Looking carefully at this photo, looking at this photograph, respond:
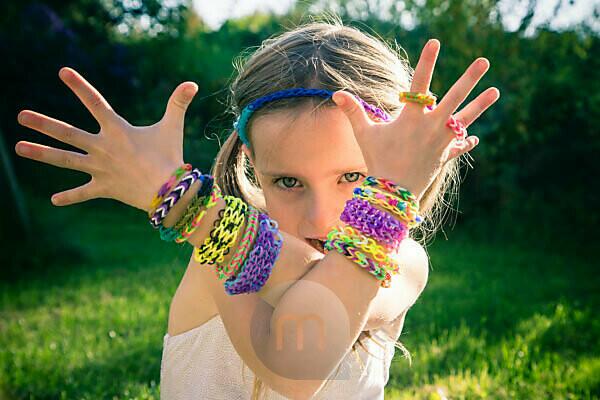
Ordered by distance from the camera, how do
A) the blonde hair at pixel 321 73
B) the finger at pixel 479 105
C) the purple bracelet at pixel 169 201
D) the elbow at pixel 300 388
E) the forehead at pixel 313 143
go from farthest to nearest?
the blonde hair at pixel 321 73, the forehead at pixel 313 143, the finger at pixel 479 105, the elbow at pixel 300 388, the purple bracelet at pixel 169 201

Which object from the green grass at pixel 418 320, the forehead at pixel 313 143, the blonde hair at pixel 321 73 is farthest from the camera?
the green grass at pixel 418 320

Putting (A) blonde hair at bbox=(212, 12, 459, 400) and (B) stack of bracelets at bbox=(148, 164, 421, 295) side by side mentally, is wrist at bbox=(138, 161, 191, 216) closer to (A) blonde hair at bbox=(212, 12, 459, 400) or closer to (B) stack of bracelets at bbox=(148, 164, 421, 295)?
(B) stack of bracelets at bbox=(148, 164, 421, 295)

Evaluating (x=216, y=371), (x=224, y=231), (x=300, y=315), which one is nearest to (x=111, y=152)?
(x=224, y=231)

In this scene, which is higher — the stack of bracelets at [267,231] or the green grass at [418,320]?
the stack of bracelets at [267,231]

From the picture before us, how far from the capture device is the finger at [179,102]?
142 cm

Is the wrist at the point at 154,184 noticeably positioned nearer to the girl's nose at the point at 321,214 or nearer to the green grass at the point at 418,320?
the girl's nose at the point at 321,214

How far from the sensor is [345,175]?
203cm

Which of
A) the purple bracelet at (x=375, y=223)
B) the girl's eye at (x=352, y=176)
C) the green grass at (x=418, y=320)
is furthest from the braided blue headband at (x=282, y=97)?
the green grass at (x=418, y=320)

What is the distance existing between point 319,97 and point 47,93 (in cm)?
702

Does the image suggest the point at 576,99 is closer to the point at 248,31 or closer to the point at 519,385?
the point at 519,385

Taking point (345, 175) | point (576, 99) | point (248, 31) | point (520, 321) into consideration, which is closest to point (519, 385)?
point (520, 321)

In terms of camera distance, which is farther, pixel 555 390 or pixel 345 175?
pixel 555 390

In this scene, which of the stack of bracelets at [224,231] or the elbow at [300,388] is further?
the elbow at [300,388]

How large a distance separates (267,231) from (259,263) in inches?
3.1
